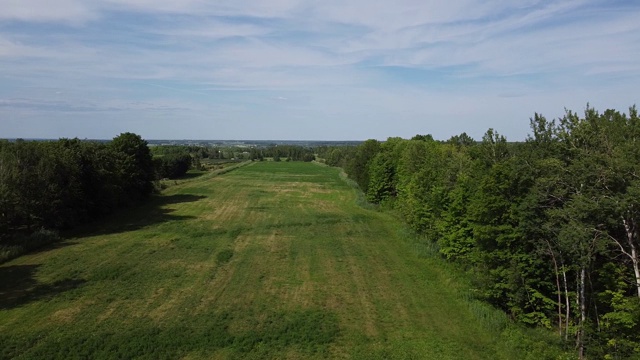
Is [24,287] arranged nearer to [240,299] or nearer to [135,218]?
[240,299]

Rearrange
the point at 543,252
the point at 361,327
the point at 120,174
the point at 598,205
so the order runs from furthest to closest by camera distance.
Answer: the point at 120,174 → the point at 361,327 → the point at 543,252 → the point at 598,205

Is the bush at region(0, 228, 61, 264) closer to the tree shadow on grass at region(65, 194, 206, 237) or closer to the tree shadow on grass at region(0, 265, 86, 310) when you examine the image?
the tree shadow on grass at region(0, 265, 86, 310)

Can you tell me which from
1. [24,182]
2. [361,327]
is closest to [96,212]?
[24,182]

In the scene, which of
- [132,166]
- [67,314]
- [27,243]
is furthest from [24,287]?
[132,166]

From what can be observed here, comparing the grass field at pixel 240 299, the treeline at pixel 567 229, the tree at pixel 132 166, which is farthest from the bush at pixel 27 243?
the treeline at pixel 567 229

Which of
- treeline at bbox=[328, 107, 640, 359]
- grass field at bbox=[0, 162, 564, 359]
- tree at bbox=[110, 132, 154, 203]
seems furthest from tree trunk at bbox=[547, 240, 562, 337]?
tree at bbox=[110, 132, 154, 203]

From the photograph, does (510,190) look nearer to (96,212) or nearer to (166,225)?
(166,225)
